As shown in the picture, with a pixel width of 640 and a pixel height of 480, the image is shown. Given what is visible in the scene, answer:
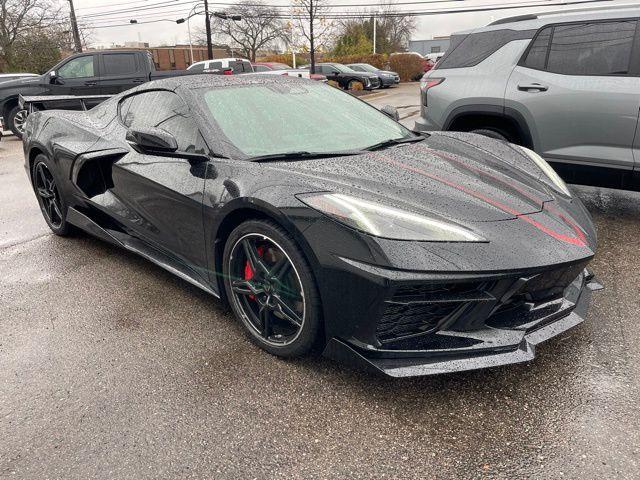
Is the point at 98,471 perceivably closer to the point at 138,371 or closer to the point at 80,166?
the point at 138,371

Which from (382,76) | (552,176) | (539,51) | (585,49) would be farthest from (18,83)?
(382,76)

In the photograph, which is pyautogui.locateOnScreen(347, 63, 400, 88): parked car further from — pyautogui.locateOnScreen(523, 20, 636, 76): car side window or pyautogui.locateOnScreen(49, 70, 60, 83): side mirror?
pyautogui.locateOnScreen(523, 20, 636, 76): car side window

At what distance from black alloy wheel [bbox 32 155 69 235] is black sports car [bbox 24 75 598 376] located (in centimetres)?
68

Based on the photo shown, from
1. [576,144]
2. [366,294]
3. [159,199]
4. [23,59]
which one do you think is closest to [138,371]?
[159,199]

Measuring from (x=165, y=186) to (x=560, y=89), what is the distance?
11.0ft

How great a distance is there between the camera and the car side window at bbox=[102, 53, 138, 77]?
1074cm

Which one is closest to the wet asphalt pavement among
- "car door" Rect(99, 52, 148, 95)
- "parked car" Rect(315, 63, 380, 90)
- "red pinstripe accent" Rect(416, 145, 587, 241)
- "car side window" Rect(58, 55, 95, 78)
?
"red pinstripe accent" Rect(416, 145, 587, 241)

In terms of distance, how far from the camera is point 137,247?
10.6 ft

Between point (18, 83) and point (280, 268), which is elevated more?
point (18, 83)

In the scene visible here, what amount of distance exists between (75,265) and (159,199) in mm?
1323

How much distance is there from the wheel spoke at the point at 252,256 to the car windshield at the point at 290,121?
47cm

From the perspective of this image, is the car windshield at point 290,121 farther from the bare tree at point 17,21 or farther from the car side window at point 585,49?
the bare tree at point 17,21

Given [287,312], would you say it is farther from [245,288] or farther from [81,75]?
[81,75]

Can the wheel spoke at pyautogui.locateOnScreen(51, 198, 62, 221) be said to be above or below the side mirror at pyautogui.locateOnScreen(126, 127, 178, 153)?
below
